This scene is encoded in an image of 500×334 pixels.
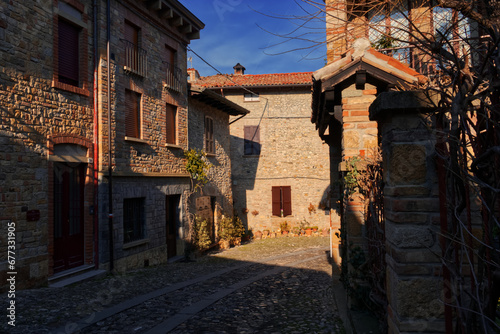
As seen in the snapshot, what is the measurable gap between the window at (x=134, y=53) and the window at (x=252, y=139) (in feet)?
29.8

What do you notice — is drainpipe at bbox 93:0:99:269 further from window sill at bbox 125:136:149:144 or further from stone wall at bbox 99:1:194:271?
window sill at bbox 125:136:149:144

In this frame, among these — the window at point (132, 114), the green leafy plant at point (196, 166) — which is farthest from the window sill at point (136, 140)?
the green leafy plant at point (196, 166)

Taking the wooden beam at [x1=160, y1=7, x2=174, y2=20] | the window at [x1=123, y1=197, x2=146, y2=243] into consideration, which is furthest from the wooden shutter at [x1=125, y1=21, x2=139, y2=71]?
the window at [x1=123, y1=197, x2=146, y2=243]

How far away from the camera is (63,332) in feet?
15.9

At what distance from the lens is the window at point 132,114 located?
10.3 meters

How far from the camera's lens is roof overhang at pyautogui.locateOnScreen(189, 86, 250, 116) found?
43.9 ft

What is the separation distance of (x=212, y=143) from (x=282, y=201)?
5510mm

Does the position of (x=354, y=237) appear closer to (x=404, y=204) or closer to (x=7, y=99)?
(x=404, y=204)

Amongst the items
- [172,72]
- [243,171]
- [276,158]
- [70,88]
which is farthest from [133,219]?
[276,158]

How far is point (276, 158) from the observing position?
1947 centimetres

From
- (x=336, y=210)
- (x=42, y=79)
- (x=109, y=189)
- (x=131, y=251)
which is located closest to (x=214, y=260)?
(x=131, y=251)

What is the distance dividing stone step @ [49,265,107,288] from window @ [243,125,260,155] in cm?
1174

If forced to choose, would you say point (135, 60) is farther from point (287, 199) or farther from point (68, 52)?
point (287, 199)

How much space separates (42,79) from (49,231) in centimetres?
313
